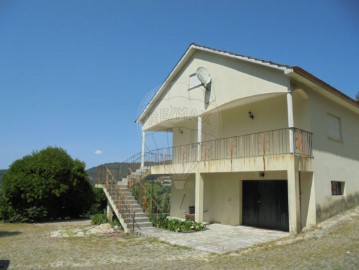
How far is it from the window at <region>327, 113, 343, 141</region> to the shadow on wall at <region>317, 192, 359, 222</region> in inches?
102

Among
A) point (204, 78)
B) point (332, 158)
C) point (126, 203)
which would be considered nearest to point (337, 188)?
point (332, 158)

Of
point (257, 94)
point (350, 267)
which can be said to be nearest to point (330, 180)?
point (257, 94)

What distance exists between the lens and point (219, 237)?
11.9 metres

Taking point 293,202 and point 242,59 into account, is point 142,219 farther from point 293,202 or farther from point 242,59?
point 242,59

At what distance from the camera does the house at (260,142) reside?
12312 millimetres

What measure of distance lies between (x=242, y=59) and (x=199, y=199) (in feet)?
20.6

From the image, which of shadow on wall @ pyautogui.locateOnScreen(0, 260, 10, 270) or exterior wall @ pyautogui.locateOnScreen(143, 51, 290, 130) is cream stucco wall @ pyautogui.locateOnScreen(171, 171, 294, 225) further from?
shadow on wall @ pyautogui.locateOnScreen(0, 260, 10, 270)

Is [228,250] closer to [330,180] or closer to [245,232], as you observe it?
[245,232]

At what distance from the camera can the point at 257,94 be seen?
13.2 metres

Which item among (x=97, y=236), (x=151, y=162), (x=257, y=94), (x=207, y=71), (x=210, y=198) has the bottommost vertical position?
(x=97, y=236)

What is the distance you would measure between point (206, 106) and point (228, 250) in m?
7.64

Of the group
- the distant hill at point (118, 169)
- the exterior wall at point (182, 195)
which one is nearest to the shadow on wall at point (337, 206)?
the exterior wall at point (182, 195)

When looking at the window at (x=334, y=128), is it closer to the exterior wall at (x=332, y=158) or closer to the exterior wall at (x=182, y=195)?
the exterior wall at (x=332, y=158)

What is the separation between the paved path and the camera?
1027 centimetres
